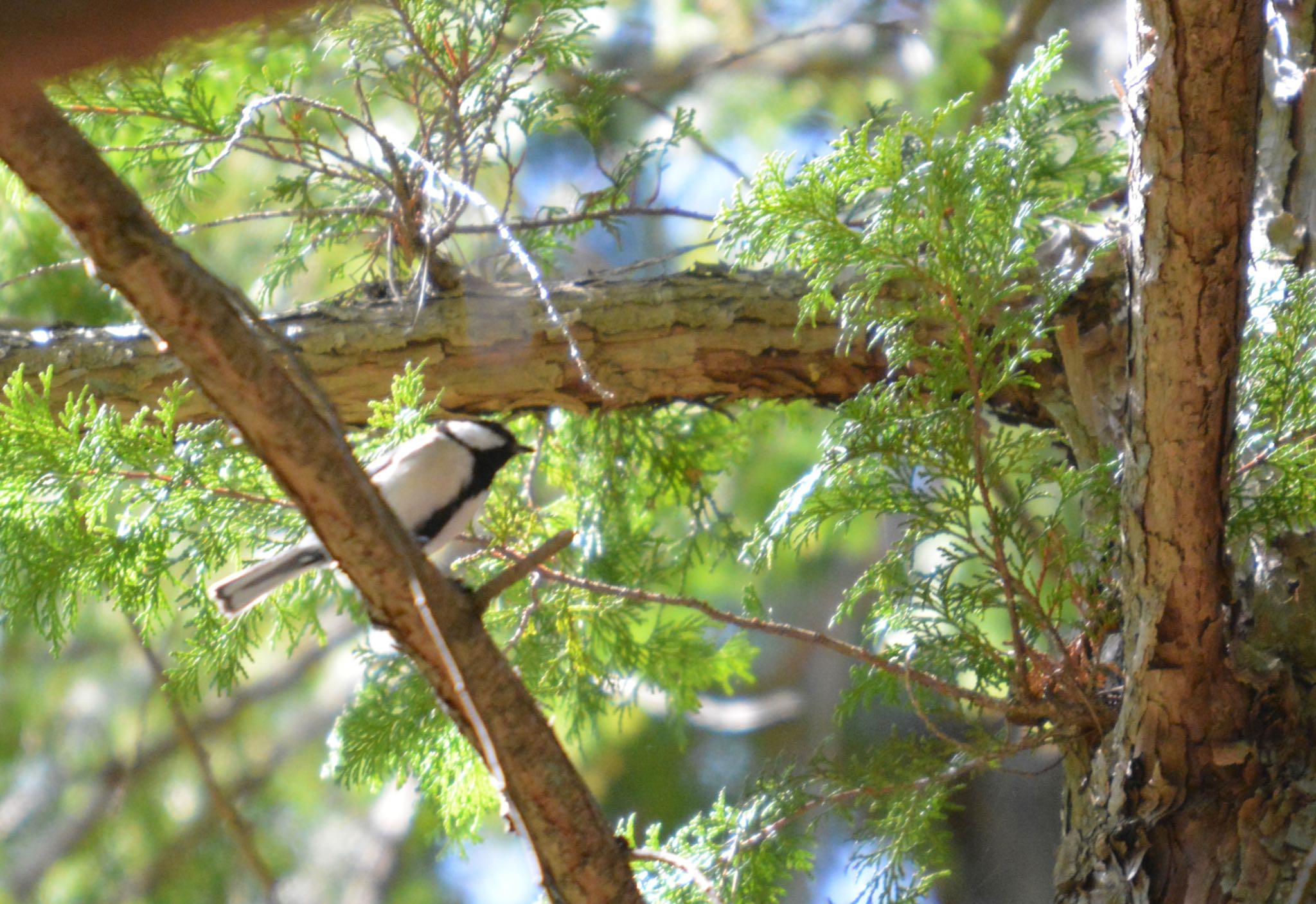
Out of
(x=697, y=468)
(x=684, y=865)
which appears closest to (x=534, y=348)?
(x=697, y=468)

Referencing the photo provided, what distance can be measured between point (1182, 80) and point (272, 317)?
195cm

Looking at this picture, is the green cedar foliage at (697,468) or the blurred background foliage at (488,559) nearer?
the green cedar foliage at (697,468)

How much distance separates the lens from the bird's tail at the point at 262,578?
221cm

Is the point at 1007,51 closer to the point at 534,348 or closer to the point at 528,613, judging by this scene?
the point at 534,348

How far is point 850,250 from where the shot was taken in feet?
5.56

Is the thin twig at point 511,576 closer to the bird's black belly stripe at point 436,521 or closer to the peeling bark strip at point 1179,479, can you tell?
the peeling bark strip at point 1179,479

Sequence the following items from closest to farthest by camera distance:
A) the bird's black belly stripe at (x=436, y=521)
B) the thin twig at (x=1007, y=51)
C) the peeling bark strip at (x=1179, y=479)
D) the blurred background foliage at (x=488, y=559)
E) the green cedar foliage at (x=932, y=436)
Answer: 1. the peeling bark strip at (x=1179, y=479)
2. the green cedar foliage at (x=932, y=436)
3. the blurred background foliage at (x=488, y=559)
4. the bird's black belly stripe at (x=436, y=521)
5. the thin twig at (x=1007, y=51)

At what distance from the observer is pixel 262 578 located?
Answer: 223 cm

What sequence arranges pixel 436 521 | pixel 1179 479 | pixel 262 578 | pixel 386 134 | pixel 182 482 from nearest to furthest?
pixel 1179 479
pixel 182 482
pixel 262 578
pixel 436 521
pixel 386 134

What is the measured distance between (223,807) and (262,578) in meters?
0.48

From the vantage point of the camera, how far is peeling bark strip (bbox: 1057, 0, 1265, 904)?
131 cm

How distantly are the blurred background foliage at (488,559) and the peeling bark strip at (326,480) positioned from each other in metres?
0.20

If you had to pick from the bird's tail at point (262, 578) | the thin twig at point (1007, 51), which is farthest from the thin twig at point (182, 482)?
the thin twig at point (1007, 51)

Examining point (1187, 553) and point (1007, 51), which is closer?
point (1187, 553)
